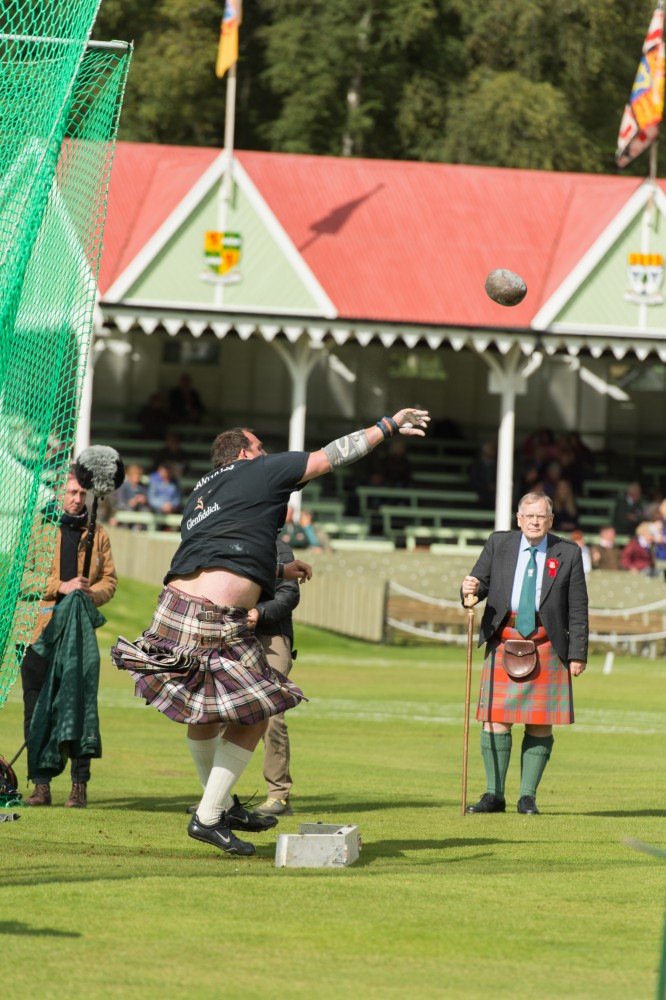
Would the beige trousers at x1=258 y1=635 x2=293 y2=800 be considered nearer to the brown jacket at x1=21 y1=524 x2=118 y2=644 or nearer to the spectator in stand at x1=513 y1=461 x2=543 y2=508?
the brown jacket at x1=21 y1=524 x2=118 y2=644

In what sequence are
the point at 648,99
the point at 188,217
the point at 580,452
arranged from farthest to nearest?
the point at 580,452 → the point at 188,217 → the point at 648,99

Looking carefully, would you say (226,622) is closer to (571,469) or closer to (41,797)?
(41,797)

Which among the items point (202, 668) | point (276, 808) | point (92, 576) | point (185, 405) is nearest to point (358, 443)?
point (202, 668)

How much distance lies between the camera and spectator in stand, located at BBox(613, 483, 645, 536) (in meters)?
Answer: 28.0

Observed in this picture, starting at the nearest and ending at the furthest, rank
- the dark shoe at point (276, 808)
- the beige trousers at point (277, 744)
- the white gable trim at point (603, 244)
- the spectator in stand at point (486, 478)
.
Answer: the dark shoe at point (276, 808) → the beige trousers at point (277, 744) → the white gable trim at point (603, 244) → the spectator in stand at point (486, 478)

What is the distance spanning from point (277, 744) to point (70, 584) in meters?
1.35

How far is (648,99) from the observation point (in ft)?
87.4

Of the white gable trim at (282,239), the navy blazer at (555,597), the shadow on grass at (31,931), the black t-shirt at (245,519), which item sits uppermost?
the white gable trim at (282,239)

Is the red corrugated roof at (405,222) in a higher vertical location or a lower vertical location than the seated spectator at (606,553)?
higher

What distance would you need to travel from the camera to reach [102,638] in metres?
21.8

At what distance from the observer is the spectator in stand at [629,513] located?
28.0 m

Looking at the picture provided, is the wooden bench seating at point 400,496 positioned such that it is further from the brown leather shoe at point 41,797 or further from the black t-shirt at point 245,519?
the black t-shirt at point 245,519

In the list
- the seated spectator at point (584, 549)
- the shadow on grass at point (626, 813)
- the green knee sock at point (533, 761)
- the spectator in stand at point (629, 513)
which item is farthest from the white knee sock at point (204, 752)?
the spectator in stand at point (629, 513)

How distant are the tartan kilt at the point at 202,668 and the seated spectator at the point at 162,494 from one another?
19059 mm
